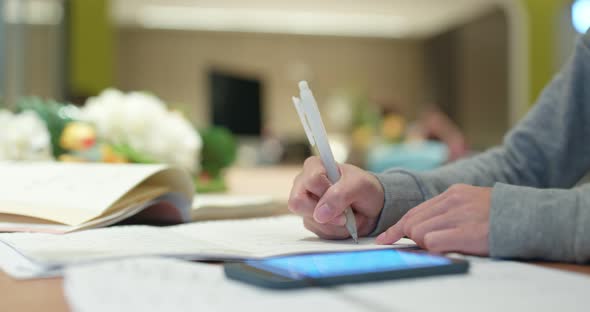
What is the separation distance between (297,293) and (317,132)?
0.23 metres

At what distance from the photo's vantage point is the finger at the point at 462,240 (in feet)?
1.57

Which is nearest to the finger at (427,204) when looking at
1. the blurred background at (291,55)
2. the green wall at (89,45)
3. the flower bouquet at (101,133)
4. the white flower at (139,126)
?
the flower bouquet at (101,133)

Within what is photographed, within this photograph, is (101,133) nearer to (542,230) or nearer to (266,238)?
(266,238)

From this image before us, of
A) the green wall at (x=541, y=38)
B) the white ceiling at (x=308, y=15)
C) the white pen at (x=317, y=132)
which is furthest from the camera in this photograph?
the white ceiling at (x=308, y=15)

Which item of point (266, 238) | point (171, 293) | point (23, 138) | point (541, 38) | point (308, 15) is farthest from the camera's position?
point (308, 15)

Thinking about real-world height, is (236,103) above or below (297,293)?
below

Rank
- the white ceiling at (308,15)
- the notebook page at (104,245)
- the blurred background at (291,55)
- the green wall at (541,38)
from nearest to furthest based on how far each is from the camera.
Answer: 1. the notebook page at (104,245)
2. the blurred background at (291,55)
3. the green wall at (541,38)
4. the white ceiling at (308,15)

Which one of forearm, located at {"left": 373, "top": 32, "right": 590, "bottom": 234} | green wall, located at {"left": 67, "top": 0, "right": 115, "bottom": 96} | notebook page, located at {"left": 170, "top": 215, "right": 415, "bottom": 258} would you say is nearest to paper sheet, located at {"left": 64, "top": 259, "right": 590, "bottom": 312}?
notebook page, located at {"left": 170, "top": 215, "right": 415, "bottom": 258}

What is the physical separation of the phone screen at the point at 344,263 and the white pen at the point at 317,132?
0.42 feet

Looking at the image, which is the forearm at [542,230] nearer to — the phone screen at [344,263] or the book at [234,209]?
the phone screen at [344,263]

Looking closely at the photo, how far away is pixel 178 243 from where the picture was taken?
517mm

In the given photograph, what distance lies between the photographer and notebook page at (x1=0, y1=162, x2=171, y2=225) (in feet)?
2.13

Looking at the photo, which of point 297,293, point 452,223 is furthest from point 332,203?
point 297,293

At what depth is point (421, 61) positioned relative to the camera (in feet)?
22.1
